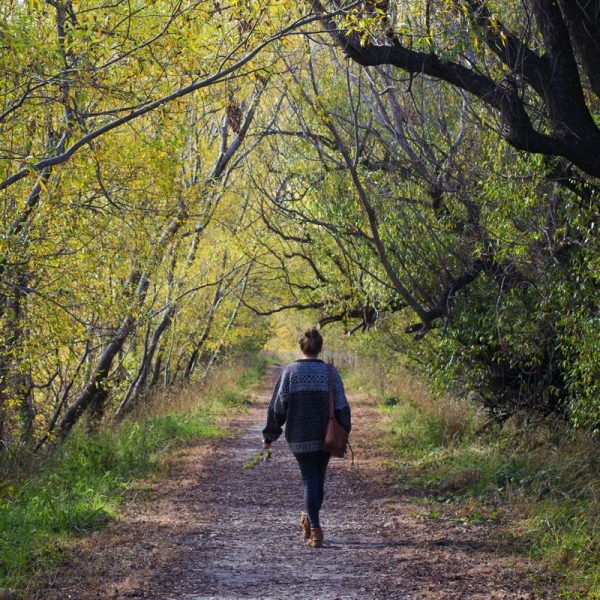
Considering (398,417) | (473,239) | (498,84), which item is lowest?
(398,417)

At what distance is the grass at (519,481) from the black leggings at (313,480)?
1.77 m

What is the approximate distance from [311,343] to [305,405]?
0.56 m

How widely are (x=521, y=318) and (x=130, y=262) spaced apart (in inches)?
251

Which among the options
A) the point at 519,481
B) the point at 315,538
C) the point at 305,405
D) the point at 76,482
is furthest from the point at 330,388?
the point at 76,482

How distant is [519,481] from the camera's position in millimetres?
10984

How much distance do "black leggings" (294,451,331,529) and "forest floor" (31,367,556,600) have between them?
0.34 meters

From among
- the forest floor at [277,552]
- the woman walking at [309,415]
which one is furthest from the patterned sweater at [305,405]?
the forest floor at [277,552]

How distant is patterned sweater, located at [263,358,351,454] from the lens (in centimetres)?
848

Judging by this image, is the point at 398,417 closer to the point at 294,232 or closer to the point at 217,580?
the point at 294,232

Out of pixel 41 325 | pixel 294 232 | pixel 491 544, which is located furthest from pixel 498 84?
pixel 294 232

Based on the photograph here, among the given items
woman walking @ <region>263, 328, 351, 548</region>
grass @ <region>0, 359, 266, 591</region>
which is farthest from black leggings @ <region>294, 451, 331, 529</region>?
grass @ <region>0, 359, 266, 591</region>

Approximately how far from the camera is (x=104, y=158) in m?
11.5

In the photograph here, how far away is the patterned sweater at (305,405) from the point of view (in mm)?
8484

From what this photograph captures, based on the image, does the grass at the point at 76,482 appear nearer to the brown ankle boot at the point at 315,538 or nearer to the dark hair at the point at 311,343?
the brown ankle boot at the point at 315,538
